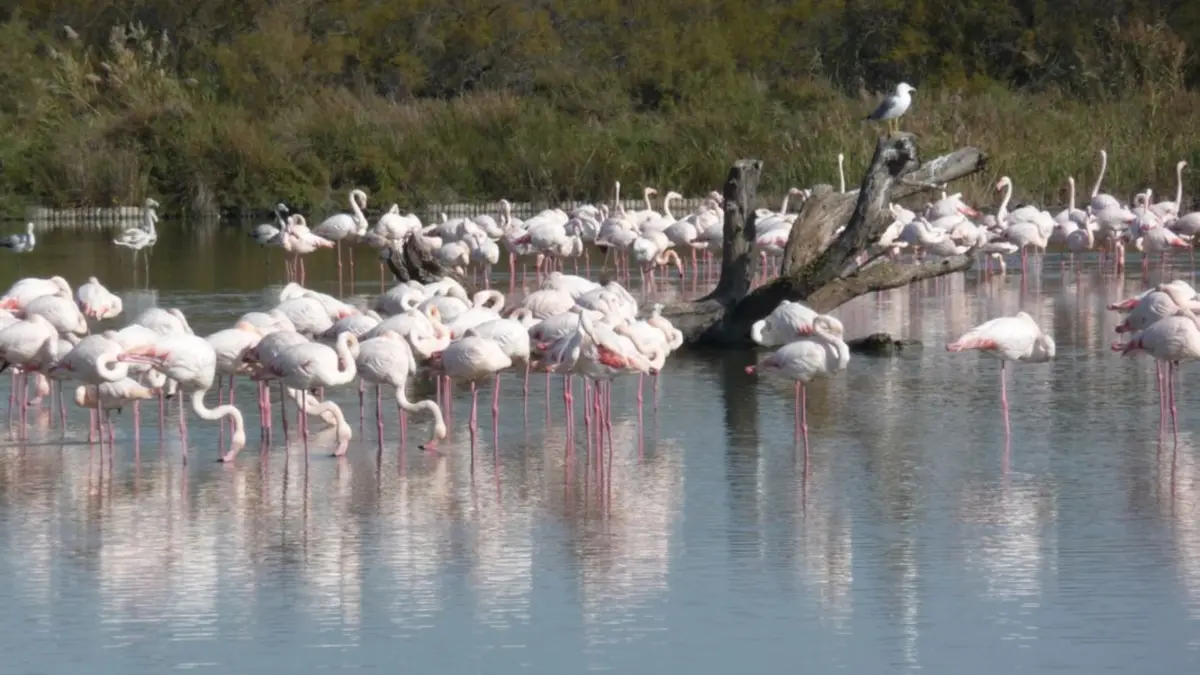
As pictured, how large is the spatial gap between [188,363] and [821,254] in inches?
231

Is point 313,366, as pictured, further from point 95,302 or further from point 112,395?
point 95,302

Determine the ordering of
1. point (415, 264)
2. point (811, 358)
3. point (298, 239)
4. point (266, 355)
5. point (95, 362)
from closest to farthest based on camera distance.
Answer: point (95, 362) < point (266, 355) < point (811, 358) < point (415, 264) < point (298, 239)

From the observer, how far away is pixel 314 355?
11.3 m

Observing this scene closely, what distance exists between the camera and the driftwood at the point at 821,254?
1593 cm

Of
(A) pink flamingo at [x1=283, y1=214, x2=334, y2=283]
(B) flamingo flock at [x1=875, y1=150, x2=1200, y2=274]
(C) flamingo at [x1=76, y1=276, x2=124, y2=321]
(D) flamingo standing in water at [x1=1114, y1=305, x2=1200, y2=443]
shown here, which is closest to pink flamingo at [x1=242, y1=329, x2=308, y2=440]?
(C) flamingo at [x1=76, y1=276, x2=124, y2=321]

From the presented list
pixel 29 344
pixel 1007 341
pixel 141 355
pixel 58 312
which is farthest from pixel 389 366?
pixel 1007 341

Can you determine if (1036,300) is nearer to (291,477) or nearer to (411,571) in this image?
(291,477)

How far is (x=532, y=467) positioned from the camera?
11539 mm

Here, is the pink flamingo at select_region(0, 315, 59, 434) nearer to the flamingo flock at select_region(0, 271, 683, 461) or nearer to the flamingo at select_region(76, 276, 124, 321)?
the flamingo flock at select_region(0, 271, 683, 461)

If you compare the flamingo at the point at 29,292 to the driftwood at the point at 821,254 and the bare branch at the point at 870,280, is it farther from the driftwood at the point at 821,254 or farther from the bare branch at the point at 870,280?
the bare branch at the point at 870,280

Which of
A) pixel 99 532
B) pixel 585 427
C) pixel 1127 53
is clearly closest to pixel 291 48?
pixel 1127 53

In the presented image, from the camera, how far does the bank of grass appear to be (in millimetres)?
33031

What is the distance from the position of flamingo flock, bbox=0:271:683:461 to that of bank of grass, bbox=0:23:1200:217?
19.1m

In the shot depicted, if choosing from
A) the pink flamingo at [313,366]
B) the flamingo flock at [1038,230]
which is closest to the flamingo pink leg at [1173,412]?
the pink flamingo at [313,366]
